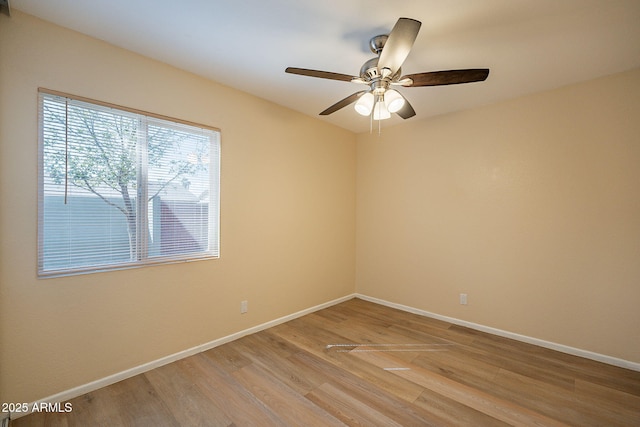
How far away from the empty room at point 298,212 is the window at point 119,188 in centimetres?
2

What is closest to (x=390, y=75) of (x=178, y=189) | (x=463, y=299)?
(x=178, y=189)

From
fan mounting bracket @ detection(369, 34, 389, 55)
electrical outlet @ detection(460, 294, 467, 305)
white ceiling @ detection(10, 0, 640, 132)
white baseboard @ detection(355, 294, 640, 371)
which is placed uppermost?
white ceiling @ detection(10, 0, 640, 132)

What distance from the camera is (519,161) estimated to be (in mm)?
2867

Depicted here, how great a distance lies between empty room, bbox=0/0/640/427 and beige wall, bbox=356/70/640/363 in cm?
2

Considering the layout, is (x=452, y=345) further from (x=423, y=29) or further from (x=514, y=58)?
(x=423, y=29)

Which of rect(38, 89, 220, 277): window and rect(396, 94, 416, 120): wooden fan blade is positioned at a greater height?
Result: rect(396, 94, 416, 120): wooden fan blade

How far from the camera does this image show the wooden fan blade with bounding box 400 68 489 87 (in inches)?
65.3

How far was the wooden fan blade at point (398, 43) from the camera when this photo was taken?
1367mm

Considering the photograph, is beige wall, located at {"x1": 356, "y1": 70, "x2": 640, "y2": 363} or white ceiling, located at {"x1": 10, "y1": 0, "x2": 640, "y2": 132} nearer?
white ceiling, located at {"x1": 10, "y1": 0, "x2": 640, "y2": 132}

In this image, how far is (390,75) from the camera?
181 centimetres

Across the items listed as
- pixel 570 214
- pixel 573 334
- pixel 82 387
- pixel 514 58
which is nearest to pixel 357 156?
pixel 514 58

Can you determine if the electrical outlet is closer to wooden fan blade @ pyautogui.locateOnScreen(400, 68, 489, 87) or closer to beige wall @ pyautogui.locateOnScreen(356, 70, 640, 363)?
beige wall @ pyautogui.locateOnScreen(356, 70, 640, 363)

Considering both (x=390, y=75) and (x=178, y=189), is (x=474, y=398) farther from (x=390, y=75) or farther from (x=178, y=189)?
(x=178, y=189)

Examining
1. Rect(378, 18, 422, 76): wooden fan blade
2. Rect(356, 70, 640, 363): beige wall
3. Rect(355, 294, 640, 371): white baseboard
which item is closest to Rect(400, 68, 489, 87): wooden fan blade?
Rect(378, 18, 422, 76): wooden fan blade
